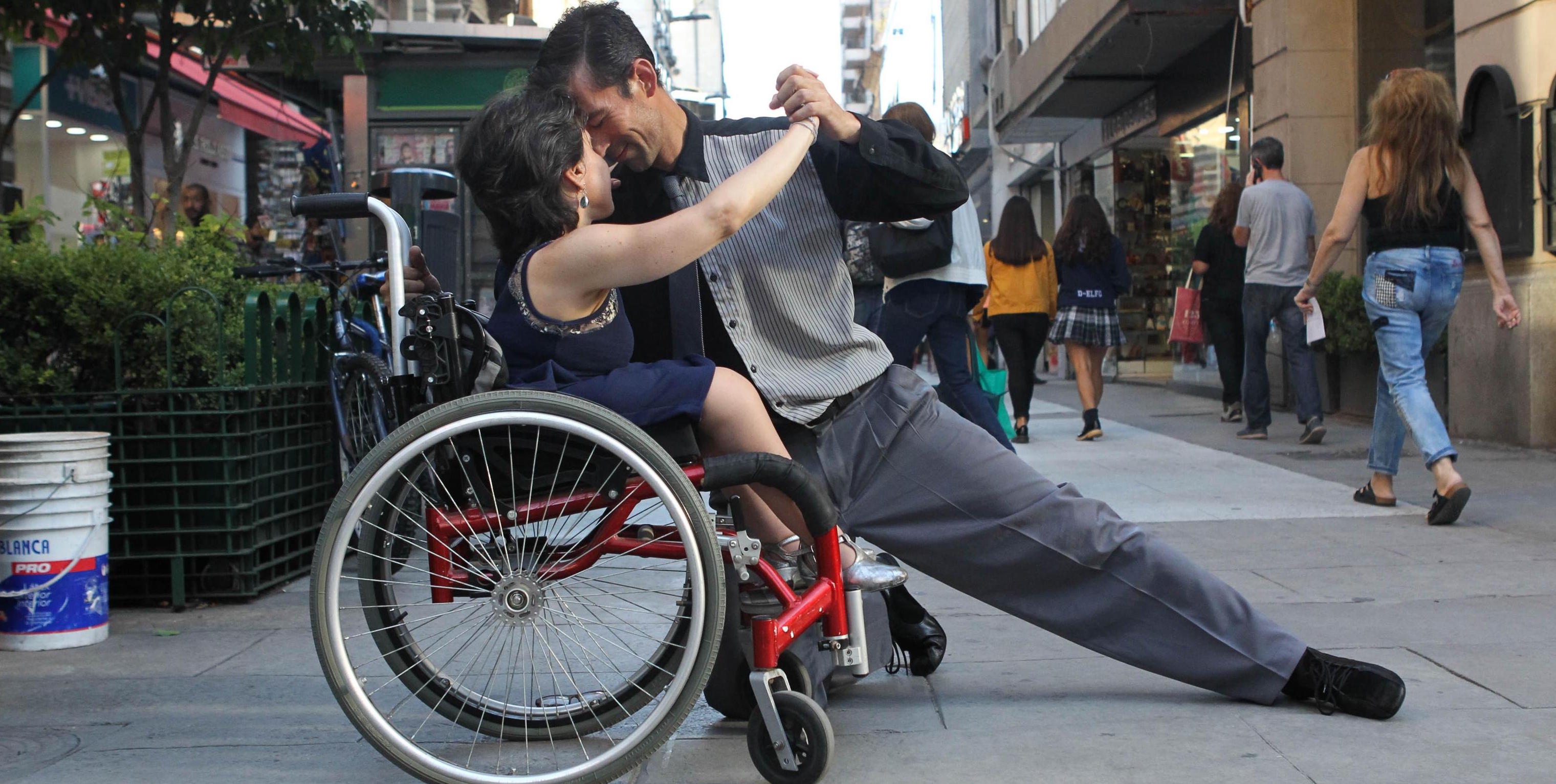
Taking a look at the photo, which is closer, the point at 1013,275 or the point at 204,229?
the point at 204,229

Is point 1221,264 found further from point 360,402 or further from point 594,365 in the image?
point 594,365

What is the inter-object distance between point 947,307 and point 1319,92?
592 cm

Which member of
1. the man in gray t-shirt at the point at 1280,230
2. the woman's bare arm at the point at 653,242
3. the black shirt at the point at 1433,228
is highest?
the man in gray t-shirt at the point at 1280,230

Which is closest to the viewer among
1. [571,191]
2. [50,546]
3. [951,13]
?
[571,191]

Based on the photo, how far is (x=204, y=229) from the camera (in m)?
5.27

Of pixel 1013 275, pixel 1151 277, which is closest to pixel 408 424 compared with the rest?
pixel 1013 275

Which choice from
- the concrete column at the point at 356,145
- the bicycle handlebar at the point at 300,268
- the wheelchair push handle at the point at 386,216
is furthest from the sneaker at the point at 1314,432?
the concrete column at the point at 356,145

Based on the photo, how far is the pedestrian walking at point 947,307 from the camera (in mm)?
6344

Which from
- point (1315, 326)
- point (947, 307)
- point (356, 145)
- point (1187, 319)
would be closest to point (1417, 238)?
point (1315, 326)

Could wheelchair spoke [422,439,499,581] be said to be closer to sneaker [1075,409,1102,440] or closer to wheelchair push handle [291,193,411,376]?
wheelchair push handle [291,193,411,376]

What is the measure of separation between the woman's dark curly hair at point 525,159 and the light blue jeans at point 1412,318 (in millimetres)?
4023

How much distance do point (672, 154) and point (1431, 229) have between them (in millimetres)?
3934

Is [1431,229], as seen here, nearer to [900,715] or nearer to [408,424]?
[900,715]

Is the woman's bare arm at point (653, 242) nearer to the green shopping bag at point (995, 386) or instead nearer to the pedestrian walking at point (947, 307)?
the pedestrian walking at point (947, 307)
